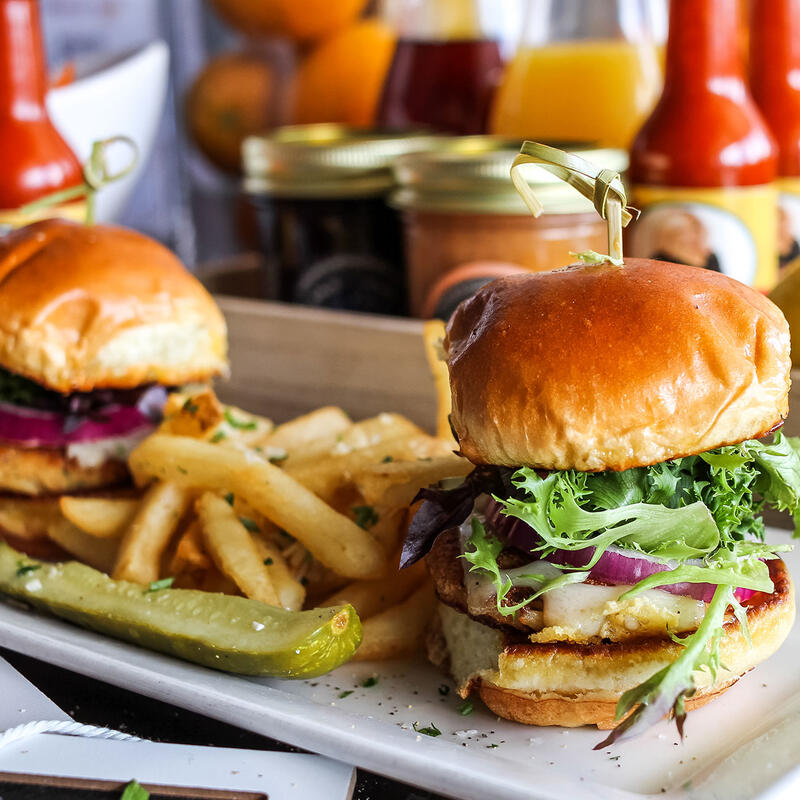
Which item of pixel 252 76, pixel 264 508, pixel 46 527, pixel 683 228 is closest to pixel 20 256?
pixel 46 527

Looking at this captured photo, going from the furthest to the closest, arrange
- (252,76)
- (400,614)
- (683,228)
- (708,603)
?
(252,76) < (683,228) < (400,614) < (708,603)

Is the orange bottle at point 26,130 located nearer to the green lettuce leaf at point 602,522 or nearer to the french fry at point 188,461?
the french fry at point 188,461

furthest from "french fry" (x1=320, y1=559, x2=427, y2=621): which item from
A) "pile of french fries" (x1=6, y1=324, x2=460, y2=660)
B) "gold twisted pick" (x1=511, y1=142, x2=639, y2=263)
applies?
"gold twisted pick" (x1=511, y1=142, x2=639, y2=263)

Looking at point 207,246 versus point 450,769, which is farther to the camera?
point 207,246

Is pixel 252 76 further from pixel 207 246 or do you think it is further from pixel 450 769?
pixel 450 769

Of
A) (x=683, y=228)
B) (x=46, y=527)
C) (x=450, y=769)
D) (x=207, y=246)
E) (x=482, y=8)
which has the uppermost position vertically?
(x=482, y=8)

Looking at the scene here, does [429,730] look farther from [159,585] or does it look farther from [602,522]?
[159,585]

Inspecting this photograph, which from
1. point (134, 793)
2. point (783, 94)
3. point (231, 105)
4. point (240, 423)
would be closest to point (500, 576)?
point (134, 793)

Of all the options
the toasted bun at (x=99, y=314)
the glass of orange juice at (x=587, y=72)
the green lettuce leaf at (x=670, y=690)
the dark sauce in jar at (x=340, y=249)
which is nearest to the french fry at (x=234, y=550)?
the toasted bun at (x=99, y=314)
